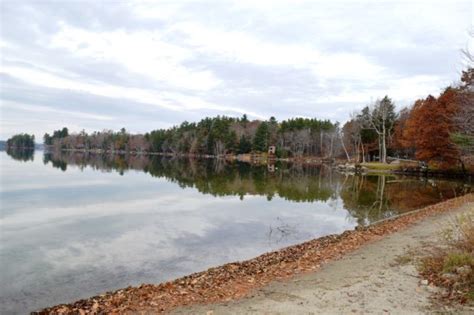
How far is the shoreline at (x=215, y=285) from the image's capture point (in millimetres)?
7169

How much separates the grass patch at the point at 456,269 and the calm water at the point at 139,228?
6.26 m

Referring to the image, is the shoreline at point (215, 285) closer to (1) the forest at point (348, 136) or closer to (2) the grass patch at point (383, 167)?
(1) the forest at point (348, 136)

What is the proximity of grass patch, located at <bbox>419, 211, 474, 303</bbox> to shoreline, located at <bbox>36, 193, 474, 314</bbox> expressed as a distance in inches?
96.4

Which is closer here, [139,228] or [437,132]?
[139,228]

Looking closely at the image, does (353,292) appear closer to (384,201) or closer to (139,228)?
(139,228)

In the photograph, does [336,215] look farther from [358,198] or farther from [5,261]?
[5,261]

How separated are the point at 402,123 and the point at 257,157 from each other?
43.1 meters

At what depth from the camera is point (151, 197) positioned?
90.3ft

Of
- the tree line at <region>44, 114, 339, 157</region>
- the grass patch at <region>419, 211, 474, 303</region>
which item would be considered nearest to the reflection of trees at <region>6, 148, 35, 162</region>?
the tree line at <region>44, 114, 339, 157</region>

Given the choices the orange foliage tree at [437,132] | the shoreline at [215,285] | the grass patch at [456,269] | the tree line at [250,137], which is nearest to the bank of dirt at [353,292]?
the grass patch at [456,269]

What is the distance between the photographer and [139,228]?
1709 cm

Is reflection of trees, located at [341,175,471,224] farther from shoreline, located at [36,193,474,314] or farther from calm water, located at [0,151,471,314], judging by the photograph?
shoreline, located at [36,193,474,314]

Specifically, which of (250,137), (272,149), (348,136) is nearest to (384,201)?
(348,136)

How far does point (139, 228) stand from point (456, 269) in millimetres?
13019
